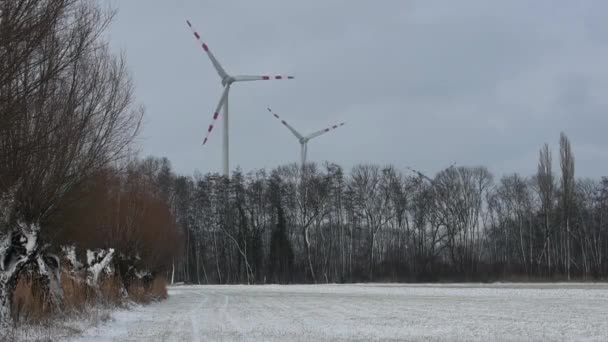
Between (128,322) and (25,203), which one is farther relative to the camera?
(128,322)

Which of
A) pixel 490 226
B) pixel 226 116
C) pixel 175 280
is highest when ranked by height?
pixel 226 116

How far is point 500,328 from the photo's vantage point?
1762cm

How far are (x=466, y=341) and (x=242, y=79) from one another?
64.3 meters

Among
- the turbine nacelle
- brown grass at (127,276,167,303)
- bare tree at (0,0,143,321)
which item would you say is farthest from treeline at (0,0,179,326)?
the turbine nacelle

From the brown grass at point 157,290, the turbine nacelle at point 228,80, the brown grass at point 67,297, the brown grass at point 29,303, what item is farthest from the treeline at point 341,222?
the brown grass at point 29,303

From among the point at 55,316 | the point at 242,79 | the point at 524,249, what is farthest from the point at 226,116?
the point at 55,316

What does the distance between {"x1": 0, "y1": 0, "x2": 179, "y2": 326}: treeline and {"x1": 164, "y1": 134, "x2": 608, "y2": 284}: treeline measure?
2909 inches

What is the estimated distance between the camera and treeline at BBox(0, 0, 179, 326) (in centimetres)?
Result: 948

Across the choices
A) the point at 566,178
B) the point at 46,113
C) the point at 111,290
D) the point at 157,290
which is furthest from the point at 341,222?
the point at 46,113

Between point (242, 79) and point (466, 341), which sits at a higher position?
point (242, 79)

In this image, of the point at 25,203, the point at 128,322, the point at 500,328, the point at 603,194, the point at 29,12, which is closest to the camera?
the point at 29,12

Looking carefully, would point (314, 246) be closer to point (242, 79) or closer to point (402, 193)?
point (402, 193)

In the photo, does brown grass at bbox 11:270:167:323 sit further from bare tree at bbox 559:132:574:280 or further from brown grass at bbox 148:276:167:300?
bare tree at bbox 559:132:574:280

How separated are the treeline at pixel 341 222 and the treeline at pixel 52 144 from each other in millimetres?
73895
